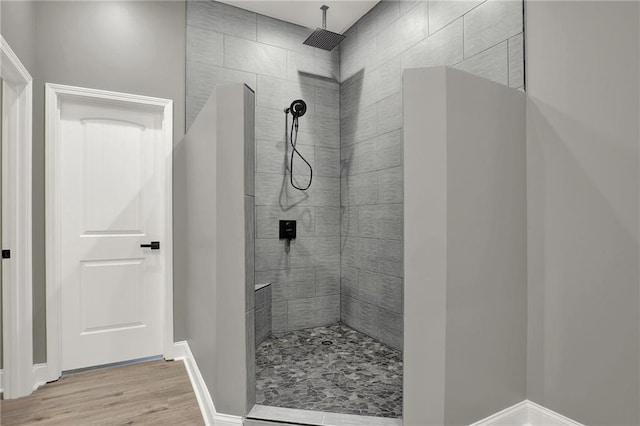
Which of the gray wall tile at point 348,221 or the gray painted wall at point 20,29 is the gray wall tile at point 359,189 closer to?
the gray wall tile at point 348,221

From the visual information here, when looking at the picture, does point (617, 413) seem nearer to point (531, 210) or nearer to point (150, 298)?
point (531, 210)

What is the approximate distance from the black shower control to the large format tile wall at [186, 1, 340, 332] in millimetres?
54

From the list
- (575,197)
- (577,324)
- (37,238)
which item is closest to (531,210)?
(575,197)

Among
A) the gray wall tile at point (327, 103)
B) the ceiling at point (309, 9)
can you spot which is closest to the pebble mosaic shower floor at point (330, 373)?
the gray wall tile at point (327, 103)

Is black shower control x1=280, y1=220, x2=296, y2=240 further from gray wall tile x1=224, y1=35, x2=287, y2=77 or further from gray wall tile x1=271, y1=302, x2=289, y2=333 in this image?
gray wall tile x1=224, y1=35, x2=287, y2=77

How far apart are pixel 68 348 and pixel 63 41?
2.26 meters

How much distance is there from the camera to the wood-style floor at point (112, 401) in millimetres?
2049

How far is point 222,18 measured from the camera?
3066 mm

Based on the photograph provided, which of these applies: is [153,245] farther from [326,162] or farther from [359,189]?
[359,189]

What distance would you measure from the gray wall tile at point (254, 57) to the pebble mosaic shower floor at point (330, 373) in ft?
8.04

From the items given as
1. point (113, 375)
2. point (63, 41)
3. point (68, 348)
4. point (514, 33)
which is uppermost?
point (63, 41)

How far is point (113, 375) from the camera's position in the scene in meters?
2.60

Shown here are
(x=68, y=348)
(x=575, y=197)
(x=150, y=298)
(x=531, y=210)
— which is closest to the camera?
(x=575, y=197)

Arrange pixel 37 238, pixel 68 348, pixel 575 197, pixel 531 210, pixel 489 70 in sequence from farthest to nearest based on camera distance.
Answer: pixel 68 348, pixel 37 238, pixel 489 70, pixel 531 210, pixel 575 197
